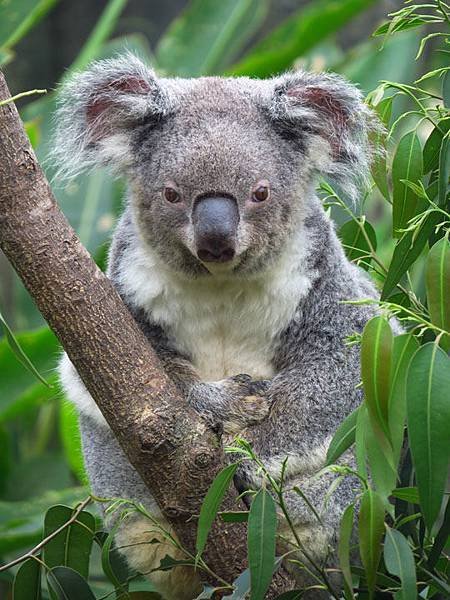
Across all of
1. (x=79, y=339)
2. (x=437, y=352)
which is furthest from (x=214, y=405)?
(x=437, y=352)

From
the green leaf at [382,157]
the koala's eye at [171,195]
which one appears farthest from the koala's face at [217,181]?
the green leaf at [382,157]

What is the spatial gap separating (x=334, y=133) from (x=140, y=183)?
0.58 meters

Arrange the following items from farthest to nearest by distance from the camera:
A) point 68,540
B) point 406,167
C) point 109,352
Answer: point 68,540, point 109,352, point 406,167

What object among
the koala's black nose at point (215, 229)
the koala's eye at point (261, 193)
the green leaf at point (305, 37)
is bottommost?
the koala's black nose at point (215, 229)

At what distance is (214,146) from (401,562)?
1.27 metres

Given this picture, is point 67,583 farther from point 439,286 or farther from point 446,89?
point 446,89

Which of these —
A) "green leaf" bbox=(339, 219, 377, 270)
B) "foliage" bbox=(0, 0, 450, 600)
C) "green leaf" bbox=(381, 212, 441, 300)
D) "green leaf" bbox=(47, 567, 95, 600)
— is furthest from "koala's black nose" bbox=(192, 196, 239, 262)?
"green leaf" bbox=(47, 567, 95, 600)

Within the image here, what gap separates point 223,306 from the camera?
2.99m

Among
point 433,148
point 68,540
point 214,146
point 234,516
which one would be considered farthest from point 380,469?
point 214,146

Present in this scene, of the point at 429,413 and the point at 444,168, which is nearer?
the point at 429,413

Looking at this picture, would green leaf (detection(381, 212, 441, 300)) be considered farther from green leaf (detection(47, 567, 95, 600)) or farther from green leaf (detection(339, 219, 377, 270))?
green leaf (detection(47, 567, 95, 600))

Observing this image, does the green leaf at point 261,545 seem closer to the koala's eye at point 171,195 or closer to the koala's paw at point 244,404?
the koala's paw at point 244,404

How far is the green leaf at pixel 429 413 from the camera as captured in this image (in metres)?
1.73

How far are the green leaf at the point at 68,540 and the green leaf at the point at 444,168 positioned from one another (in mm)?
1132
